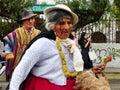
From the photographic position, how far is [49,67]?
406 centimetres

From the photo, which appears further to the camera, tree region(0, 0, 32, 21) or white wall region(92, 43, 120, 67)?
white wall region(92, 43, 120, 67)

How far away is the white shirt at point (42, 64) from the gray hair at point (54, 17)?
0.44ft

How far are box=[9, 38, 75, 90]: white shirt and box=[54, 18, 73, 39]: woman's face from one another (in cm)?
9

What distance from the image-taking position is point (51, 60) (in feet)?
13.3

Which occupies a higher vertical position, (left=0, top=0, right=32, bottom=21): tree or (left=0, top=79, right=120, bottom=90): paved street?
(left=0, top=0, right=32, bottom=21): tree

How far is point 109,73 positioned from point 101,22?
9.41 ft

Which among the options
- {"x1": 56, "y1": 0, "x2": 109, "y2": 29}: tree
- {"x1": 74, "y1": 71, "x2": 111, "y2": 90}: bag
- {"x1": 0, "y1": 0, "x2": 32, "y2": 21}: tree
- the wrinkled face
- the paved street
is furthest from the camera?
{"x1": 56, "y1": 0, "x2": 109, "y2": 29}: tree

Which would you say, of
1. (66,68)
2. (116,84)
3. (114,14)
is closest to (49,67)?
(66,68)

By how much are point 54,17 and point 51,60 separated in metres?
0.36

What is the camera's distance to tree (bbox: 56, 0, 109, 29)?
19233 millimetres

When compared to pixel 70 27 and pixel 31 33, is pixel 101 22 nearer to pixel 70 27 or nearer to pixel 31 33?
pixel 31 33

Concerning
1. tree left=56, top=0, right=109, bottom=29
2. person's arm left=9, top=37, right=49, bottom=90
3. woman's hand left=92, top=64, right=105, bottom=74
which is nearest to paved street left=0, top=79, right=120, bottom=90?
tree left=56, top=0, right=109, bottom=29

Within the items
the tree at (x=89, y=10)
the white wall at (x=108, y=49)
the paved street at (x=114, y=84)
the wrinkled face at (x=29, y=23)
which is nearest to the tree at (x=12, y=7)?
the tree at (x=89, y=10)

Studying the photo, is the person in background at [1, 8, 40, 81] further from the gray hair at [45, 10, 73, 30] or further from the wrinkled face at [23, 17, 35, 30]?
the gray hair at [45, 10, 73, 30]
